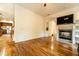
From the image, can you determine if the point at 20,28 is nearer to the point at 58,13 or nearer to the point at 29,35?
the point at 29,35

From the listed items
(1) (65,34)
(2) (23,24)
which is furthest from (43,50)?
(2) (23,24)

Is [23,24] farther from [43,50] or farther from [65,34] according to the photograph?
[65,34]

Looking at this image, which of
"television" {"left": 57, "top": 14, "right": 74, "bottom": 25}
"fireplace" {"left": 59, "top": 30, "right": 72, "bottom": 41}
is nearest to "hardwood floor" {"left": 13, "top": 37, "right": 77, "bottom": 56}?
"fireplace" {"left": 59, "top": 30, "right": 72, "bottom": 41}

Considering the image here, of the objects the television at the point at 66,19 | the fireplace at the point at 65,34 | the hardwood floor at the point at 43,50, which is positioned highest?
the television at the point at 66,19

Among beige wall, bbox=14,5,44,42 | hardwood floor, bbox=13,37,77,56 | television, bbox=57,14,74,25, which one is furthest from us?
beige wall, bbox=14,5,44,42

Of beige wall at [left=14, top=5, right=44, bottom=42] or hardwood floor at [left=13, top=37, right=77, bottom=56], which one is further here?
beige wall at [left=14, top=5, right=44, bottom=42]

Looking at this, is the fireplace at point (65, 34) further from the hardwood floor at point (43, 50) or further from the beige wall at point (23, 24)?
the beige wall at point (23, 24)

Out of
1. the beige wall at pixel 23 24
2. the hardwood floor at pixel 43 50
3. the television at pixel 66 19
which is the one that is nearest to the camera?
the hardwood floor at pixel 43 50

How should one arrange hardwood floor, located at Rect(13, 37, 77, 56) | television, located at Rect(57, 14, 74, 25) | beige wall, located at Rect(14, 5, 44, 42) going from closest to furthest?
hardwood floor, located at Rect(13, 37, 77, 56), television, located at Rect(57, 14, 74, 25), beige wall, located at Rect(14, 5, 44, 42)

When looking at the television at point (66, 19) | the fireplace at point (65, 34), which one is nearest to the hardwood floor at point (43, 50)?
the fireplace at point (65, 34)

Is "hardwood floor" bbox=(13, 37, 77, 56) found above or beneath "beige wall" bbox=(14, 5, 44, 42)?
beneath

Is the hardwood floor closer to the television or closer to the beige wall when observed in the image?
the beige wall

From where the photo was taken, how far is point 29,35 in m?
6.57

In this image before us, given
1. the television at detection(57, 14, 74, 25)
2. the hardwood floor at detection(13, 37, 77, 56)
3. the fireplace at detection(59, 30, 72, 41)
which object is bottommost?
the hardwood floor at detection(13, 37, 77, 56)
